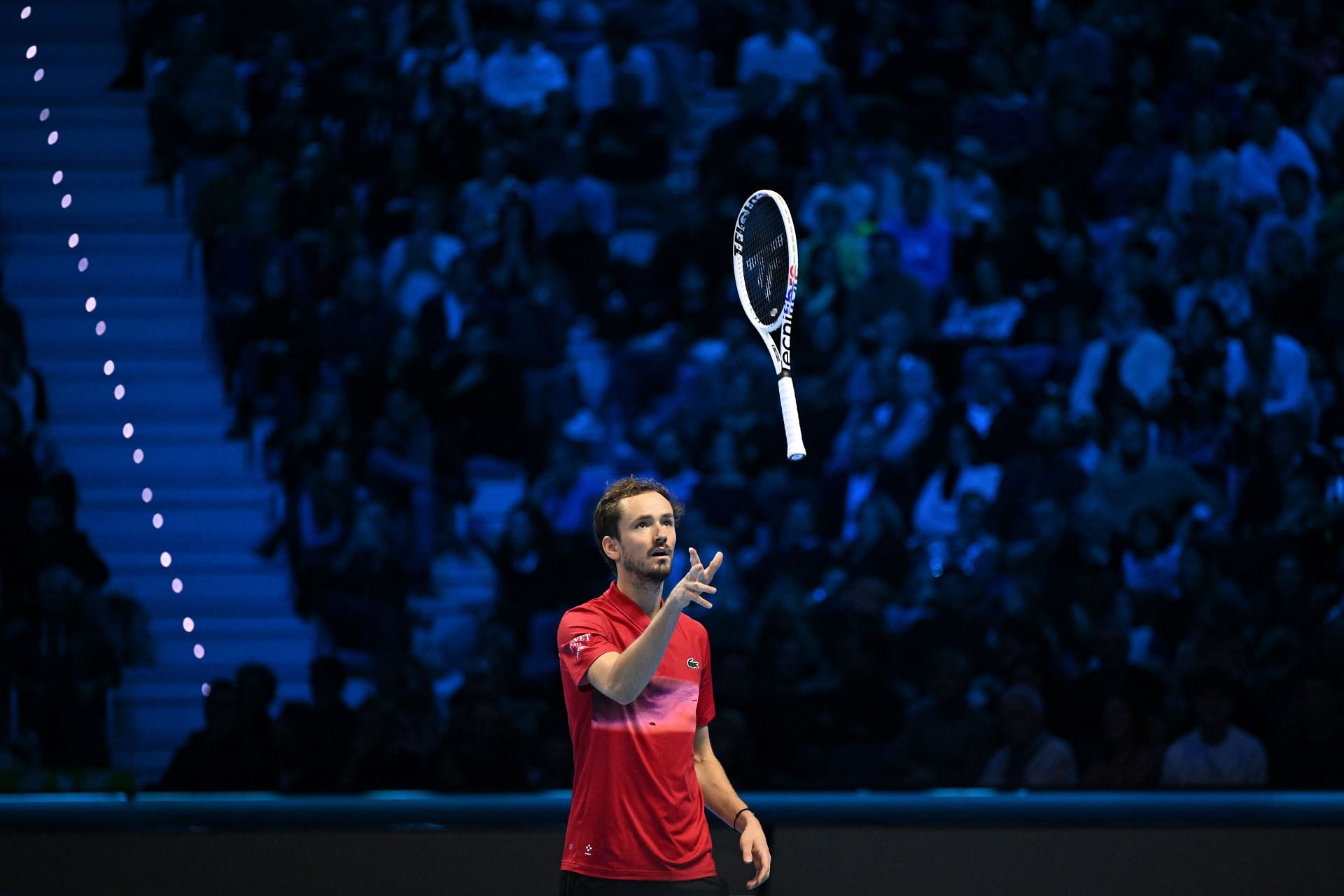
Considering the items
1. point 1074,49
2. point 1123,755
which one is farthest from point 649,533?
point 1074,49

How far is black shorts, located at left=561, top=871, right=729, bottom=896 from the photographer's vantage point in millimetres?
2543

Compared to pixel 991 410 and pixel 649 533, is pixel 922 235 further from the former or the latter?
pixel 649 533

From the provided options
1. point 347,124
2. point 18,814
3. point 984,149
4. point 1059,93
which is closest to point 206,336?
point 347,124

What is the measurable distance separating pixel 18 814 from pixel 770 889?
3324mm

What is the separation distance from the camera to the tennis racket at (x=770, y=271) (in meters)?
3.24

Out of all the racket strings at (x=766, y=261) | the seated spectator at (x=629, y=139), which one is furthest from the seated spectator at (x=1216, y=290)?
the racket strings at (x=766, y=261)

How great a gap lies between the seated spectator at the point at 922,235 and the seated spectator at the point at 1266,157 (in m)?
1.54

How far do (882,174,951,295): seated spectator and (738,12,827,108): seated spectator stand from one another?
2.65ft

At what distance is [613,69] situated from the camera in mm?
7754

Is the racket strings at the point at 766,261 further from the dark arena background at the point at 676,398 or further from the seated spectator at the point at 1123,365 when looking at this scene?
the seated spectator at the point at 1123,365

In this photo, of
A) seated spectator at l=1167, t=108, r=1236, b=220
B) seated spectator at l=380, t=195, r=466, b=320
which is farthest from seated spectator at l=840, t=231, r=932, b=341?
seated spectator at l=380, t=195, r=466, b=320

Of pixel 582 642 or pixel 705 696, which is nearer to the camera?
pixel 582 642

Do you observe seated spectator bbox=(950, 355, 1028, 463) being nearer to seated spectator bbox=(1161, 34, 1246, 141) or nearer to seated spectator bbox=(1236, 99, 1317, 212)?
seated spectator bbox=(1236, 99, 1317, 212)

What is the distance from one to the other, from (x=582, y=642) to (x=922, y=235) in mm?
5289
